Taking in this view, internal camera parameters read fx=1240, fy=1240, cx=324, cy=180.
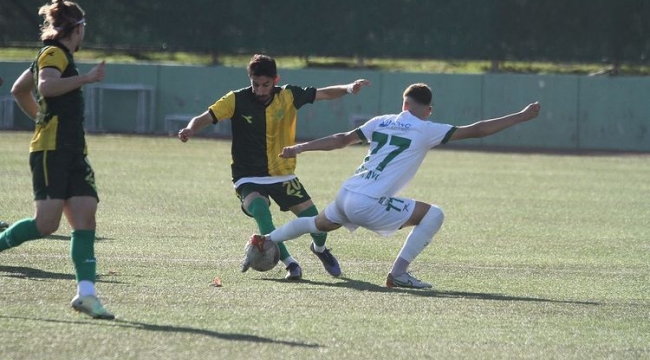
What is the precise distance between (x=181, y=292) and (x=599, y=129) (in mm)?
22156

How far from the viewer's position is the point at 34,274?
27.6ft

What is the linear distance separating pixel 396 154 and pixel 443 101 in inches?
817

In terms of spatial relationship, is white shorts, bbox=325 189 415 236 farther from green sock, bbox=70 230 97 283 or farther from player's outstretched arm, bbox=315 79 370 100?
green sock, bbox=70 230 97 283

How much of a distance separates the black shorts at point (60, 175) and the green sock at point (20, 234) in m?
0.32

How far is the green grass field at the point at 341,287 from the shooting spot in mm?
6273

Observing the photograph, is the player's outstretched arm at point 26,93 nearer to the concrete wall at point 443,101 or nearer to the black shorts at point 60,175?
the black shorts at point 60,175

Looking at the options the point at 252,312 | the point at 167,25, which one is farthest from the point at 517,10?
the point at 252,312

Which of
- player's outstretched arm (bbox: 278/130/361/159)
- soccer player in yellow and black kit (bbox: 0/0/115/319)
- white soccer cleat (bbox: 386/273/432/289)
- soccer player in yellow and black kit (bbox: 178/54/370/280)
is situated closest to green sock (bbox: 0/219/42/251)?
soccer player in yellow and black kit (bbox: 0/0/115/319)

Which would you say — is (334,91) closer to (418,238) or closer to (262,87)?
(262,87)

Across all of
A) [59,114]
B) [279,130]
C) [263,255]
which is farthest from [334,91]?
[59,114]

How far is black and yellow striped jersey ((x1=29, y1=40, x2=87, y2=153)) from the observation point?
6.86 meters

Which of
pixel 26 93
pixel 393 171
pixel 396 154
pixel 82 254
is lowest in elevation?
pixel 82 254

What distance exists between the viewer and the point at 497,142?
29172 millimetres

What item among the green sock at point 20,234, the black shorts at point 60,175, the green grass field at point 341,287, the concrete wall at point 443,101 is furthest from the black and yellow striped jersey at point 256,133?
the concrete wall at point 443,101
